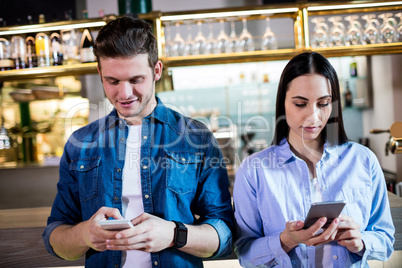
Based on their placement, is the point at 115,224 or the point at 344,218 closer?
the point at 115,224

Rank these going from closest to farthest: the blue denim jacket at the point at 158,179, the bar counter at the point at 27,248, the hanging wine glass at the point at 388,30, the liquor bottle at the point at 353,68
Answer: the blue denim jacket at the point at 158,179, the bar counter at the point at 27,248, the hanging wine glass at the point at 388,30, the liquor bottle at the point at 353,68

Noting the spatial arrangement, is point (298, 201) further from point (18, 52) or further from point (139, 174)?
point (18, 52)

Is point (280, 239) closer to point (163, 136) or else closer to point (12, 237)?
point (163, 136)

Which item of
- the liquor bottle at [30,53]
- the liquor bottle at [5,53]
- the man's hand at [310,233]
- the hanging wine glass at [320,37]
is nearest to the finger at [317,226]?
the man's hand at [310,233]

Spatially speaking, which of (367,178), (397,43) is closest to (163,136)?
(367,178)

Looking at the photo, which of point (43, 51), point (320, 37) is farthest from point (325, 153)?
point (43, 51)

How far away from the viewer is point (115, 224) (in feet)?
3.57

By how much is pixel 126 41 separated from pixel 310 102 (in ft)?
2.18

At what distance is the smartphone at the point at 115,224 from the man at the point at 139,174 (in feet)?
0.40

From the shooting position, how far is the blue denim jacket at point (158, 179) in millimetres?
1308

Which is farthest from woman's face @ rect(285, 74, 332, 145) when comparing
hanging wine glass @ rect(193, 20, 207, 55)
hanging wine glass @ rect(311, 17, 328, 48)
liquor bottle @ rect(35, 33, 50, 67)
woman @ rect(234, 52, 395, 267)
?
liquor bottle @ rect(35, 33, 50, 67)

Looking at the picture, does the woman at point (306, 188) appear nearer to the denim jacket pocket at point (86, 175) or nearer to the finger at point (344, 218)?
the finger at point (344, 218)

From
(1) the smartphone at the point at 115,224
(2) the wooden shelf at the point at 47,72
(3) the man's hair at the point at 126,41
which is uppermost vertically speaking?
(2) the wooden shelf at the point at 47,72

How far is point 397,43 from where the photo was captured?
2.76 metres
